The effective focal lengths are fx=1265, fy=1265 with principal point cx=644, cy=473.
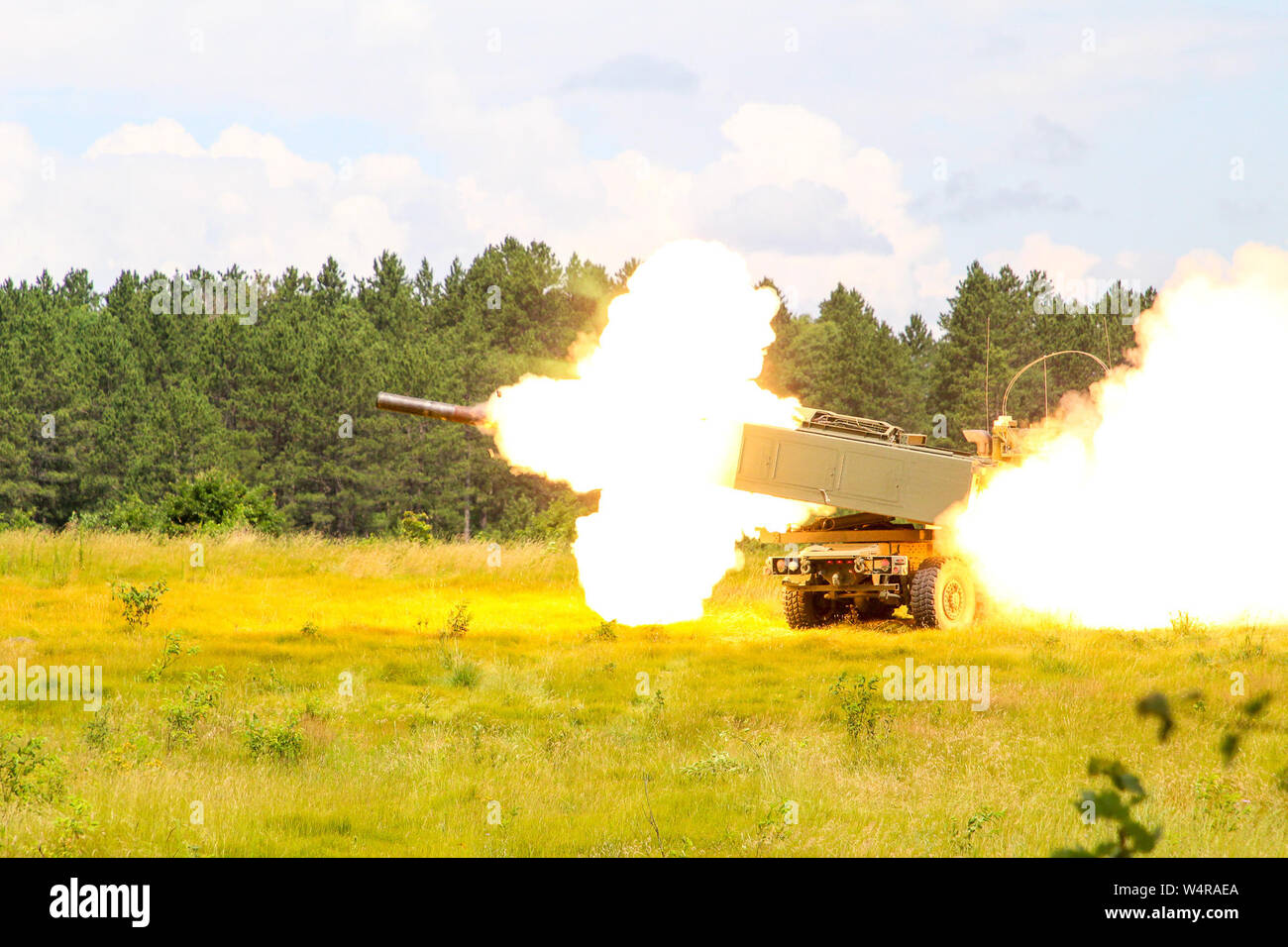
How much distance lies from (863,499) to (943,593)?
241 centimetres

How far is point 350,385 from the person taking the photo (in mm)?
63938

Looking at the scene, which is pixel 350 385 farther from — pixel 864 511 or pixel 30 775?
pixel 30 775

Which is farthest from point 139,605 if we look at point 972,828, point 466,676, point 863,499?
point 972,828

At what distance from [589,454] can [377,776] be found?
10.9m

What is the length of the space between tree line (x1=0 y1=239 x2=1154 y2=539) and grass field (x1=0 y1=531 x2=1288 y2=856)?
26700 mm

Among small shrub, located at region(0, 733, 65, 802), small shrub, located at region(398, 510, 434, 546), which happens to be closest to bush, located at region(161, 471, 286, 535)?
small shrub, located at region(398, 510, 434, 546)

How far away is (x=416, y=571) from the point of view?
3122cm

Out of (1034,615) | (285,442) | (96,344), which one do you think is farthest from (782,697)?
(96,344)

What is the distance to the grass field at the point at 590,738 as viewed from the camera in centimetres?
1066

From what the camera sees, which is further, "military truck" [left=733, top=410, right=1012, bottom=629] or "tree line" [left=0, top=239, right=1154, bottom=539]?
"tree line" [left=0, top=239, right=1154, bottom=539]

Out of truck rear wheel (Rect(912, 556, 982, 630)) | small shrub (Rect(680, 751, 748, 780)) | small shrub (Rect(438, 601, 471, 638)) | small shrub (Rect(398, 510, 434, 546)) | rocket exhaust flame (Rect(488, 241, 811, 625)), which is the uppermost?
rocket exhaust flame (Rect(488, 241, 811, 625))

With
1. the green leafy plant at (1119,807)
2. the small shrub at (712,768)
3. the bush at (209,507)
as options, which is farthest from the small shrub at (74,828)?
the bush at (209,507)

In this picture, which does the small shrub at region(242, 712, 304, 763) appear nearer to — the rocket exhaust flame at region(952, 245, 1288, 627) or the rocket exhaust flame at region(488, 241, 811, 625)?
the rocket exhaust flame at region(488, 241, 811, 625)

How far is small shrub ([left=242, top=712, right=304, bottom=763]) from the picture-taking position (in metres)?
13.3
